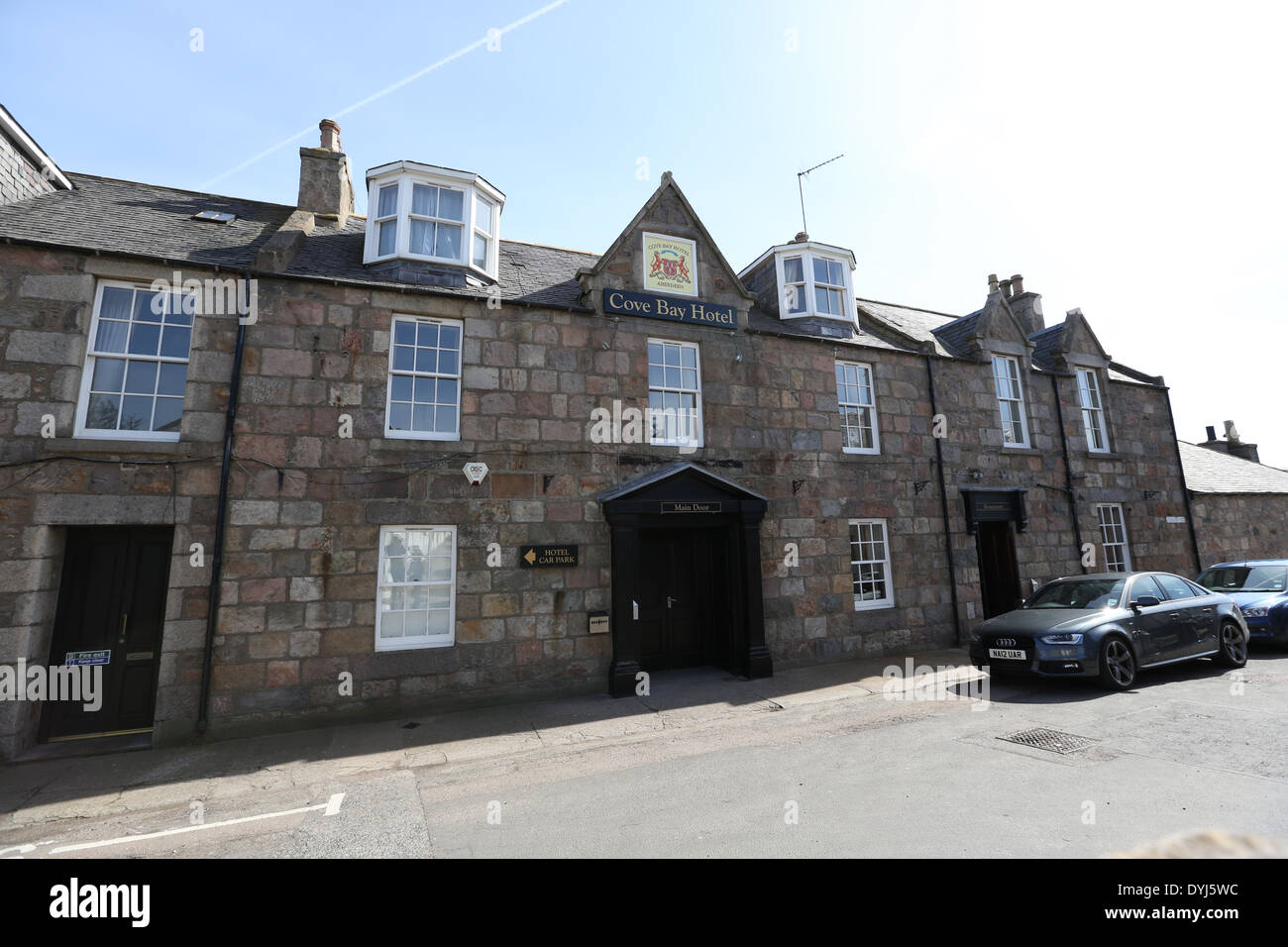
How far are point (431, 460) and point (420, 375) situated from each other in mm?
1465

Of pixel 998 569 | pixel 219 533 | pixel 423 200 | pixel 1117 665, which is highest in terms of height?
pixel 423 200

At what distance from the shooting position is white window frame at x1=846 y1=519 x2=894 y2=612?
38.9 feet

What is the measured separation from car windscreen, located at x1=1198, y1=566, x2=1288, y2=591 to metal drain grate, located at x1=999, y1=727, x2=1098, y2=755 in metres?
9.11

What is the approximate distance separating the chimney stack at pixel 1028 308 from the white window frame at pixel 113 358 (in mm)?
20885

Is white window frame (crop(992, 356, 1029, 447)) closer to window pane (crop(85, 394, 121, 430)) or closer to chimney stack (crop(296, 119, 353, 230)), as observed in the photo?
chimney stack (crop(296, 119, 353, 230))

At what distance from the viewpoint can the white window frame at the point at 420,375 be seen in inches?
360

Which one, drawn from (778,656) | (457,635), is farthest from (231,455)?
(778,656)

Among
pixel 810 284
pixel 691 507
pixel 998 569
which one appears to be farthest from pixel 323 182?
pixel 998 569

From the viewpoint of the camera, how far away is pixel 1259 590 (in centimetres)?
1148

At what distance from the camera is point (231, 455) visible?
820 centimetres

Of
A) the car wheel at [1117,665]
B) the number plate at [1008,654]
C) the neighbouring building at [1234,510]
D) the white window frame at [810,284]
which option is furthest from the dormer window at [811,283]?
the neighbouring building at [1234,510]

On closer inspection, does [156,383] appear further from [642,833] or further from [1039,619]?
[1039,619]

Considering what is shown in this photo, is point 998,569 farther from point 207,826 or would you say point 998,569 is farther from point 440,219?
point 207,826
